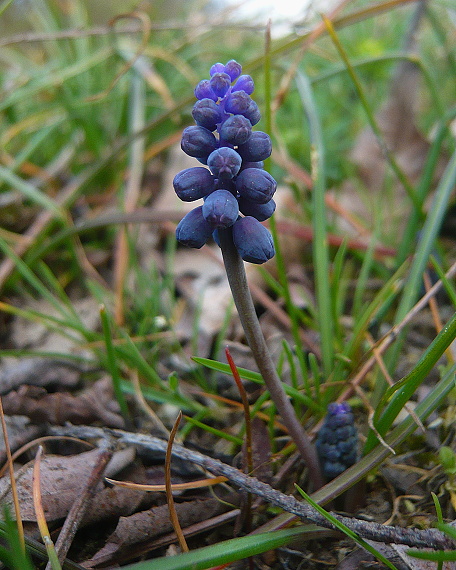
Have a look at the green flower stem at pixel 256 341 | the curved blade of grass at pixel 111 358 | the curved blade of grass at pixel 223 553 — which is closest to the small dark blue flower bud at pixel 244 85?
the green flower stem at pixel 256 341

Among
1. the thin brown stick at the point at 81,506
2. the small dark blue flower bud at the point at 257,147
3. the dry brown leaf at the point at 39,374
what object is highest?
the small dark blue flower bud at the point at 257,147

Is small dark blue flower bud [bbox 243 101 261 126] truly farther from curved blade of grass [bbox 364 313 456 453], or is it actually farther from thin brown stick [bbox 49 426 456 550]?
thin brown stick [bbox 49 426 456 550]

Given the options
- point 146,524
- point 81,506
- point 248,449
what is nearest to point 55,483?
point 81,506

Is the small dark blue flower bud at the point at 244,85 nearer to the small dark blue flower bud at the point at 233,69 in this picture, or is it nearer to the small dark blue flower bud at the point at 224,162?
the small dark blue flower bud at the point at 233,69

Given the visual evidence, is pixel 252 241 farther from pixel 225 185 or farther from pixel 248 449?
pixel 248 449

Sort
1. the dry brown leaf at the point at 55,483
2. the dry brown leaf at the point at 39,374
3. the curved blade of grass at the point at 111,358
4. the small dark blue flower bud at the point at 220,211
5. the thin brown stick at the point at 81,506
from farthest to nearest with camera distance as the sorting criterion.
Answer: the dry brown leaf at the point at 39,374 < the curved blade of grass at the point at 111,358 < the dry brown leaf at the point at 55,483 < the thin brown stick at the point at 81,506 < the small dark blue flower bud at the point at 220,211

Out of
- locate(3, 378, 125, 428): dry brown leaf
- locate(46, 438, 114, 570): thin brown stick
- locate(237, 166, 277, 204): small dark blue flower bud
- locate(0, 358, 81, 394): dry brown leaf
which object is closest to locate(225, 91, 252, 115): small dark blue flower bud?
locate(237, 166, 277, 204): small dark blue flower bud
